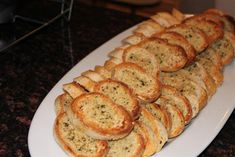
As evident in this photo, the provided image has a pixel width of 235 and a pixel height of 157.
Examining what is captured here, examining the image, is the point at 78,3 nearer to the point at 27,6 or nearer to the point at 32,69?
the point at 27,6

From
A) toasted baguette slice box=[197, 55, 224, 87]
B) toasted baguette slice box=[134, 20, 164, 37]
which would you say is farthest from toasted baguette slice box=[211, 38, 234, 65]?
toasted baguette slice box=[134, 20, 164, 37]

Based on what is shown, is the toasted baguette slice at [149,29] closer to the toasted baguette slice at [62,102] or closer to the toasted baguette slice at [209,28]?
the toasted baguette slice at [209,28]

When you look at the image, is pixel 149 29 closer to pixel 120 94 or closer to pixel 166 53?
pixel 166 53

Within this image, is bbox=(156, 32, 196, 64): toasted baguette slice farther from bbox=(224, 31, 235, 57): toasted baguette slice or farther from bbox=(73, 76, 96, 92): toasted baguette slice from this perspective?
bbox=(73, 76, 96, 92): toasted baguette slice

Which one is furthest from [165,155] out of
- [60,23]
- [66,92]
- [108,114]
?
[60,23]

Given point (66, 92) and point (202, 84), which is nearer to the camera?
point (66, 92)

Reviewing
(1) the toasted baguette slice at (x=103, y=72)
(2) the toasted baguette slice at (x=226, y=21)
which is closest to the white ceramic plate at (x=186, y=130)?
(1) the toasted baguette slice at (x=103, y=72)

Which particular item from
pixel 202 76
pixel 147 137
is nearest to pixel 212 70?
pixel 202 76
